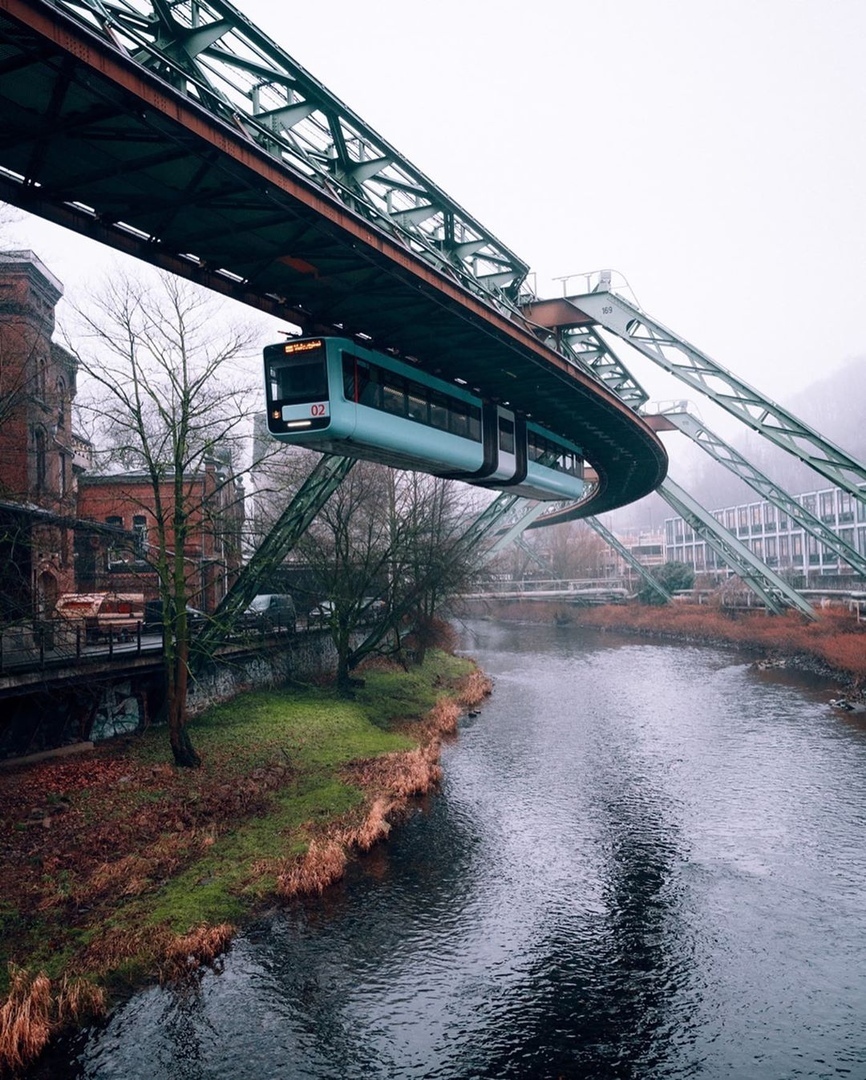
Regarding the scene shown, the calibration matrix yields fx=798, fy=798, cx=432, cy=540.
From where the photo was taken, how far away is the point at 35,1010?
1065 cm

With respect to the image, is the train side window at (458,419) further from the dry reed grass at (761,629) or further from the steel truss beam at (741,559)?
the steel truss beam at (741,559)

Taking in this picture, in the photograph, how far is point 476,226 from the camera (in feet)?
74.5

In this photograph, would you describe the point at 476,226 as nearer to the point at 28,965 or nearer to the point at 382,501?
the point at 382,501

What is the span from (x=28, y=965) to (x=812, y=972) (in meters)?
11.7

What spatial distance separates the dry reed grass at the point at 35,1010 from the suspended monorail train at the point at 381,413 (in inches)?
430

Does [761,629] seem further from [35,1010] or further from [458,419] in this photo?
[35,1010]

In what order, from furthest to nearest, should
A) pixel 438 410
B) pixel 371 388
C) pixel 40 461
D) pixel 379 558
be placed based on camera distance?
pixel 40 461 < pixel 379 558 < pixel 438 410 < pixel 371 388

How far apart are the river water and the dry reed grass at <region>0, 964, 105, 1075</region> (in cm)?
42

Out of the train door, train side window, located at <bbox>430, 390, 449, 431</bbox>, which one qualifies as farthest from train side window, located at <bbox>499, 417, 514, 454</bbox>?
train side window, located at <bbox>430, 390, 449, 431</bbox>

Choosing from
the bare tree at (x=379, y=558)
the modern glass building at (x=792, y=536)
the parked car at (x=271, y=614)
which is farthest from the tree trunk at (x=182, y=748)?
the modern glass building at (x=792, y=536)

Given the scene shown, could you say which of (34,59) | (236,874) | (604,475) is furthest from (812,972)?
(604,475)

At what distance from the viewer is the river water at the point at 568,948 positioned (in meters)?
10.3

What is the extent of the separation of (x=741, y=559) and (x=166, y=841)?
44248mm

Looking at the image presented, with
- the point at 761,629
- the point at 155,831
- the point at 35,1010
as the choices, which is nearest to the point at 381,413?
the point at 155,831
